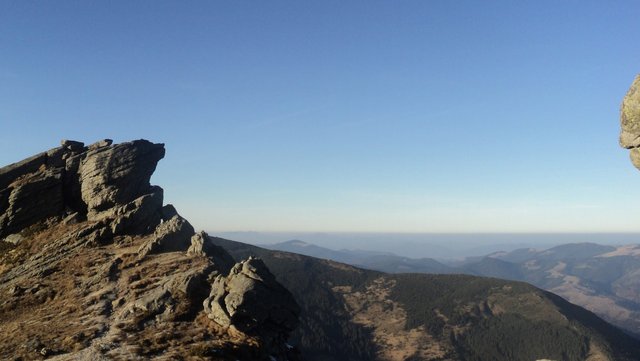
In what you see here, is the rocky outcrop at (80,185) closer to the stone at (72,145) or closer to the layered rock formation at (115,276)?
the layered rock formation at (115,276)

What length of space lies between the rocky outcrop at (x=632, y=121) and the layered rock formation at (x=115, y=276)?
3096 centimetres

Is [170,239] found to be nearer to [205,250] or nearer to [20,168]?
[205,250]

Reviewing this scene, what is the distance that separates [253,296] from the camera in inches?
1271

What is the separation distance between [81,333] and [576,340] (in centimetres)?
20070

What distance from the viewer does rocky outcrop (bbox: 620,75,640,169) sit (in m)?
32.7

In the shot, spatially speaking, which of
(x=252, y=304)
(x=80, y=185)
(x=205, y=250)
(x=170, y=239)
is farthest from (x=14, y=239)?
(x=252, y=304)

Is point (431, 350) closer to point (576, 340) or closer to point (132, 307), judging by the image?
point (576, 340)

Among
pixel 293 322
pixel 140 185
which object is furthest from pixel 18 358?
pixel 140 185

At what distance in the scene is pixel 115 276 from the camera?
131 feet

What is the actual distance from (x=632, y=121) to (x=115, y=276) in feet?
156

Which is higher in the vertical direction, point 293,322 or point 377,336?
point 293,322

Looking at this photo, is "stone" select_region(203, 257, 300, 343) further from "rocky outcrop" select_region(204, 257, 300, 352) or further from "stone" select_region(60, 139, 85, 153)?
"stone" select_region(60, 139, 85, 153)

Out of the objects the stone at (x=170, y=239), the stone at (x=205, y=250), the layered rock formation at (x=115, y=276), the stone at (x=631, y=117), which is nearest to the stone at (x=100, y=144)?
the layered rock formation at (x=115, y=276)

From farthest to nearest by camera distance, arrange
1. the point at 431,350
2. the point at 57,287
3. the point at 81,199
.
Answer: the point at 431,350 < the point at 81,199 < the point at 57,287
